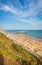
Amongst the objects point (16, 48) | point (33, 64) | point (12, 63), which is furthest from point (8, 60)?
point (16, 48)

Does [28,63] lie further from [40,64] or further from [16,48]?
[16,48]

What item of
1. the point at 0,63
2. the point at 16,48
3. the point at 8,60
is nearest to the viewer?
the point at 0,63

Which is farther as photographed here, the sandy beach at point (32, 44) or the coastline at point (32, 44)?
the sandy beach at point (32, 44)

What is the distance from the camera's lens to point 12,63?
592 centimetres

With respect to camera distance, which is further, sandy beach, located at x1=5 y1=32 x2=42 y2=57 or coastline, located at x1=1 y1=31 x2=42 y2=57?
sandy beach, located at x1=5 y1=32 x2=42 y2=57

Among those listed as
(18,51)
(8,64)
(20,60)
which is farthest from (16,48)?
(8,64)

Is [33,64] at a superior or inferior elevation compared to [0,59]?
inferior

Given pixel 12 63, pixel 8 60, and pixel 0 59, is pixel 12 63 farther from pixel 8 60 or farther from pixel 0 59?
pixel 0 59

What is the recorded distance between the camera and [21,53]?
8.05 m

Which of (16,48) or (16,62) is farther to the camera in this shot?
(16,48)

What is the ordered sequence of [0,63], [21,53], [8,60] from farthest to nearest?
1. [21,53]
2. [8,60]
3. [0,63]

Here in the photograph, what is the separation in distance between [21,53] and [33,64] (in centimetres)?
207

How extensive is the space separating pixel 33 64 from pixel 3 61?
157 centimetres

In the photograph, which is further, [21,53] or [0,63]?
[21,53]
